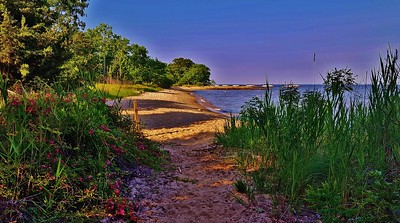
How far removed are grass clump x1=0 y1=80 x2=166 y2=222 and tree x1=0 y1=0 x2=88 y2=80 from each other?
10.9 metres

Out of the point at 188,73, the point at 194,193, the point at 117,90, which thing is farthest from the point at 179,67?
the point at 194,193

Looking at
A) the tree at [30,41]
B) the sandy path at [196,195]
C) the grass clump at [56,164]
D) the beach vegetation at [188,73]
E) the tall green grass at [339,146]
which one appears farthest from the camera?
the beach vegetation at [188,73]

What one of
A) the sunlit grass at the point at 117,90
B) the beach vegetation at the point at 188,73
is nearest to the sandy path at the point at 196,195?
the sunlit grass at the point at 117,90

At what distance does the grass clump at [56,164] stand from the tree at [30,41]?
10.9 metres

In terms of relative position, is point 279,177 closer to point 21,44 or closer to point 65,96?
point 65,96

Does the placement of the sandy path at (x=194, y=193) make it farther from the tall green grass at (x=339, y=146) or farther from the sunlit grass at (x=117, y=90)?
the sunlit grass at (x=117, y=90)

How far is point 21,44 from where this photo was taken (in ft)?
43.3

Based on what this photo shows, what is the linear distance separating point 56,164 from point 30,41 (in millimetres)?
13102

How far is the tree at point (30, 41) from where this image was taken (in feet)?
43.2

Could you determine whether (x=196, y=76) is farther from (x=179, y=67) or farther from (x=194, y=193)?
(x=194, y=193)

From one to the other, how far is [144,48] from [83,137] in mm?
56740

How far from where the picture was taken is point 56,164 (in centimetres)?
315

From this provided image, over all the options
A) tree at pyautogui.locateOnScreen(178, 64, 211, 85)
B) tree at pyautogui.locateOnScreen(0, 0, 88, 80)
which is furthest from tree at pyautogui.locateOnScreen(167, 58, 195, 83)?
tree at pyautogui.locateOnScreen(0, 0, 88, 80)

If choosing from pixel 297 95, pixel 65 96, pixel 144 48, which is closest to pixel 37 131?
pixel 65 96
